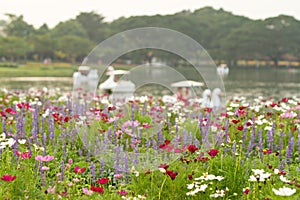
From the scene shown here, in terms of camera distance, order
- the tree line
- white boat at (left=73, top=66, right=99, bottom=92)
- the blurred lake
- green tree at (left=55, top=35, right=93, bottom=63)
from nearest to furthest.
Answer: white boat at (left=73, top=66, right=99, bottom=92), the blurred lake, green tree at (left=55, top=35, right=93, bottom=63), the tree line

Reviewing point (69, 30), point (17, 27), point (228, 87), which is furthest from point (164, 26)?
point (228, 87)

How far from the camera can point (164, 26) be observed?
230ft

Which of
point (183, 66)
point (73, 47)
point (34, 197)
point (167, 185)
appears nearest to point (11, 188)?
point (34, 197)

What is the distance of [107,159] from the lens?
468 centimetres

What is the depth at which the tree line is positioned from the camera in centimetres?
6038

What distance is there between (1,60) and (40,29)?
962 cm

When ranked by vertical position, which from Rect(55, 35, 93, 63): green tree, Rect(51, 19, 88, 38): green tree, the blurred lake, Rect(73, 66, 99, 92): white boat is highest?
Rect(51, 19, 88, 38): green tree

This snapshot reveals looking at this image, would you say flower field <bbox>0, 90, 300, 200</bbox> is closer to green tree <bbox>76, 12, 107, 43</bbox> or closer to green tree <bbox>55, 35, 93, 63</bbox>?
green tree <bbox>55, 35, 93, 63</bbox>

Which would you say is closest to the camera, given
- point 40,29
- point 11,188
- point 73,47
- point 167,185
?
point 11,188

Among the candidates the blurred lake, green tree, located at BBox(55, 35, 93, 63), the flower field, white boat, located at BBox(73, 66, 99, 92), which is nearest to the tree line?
green tree, located at BBox(55, 35, 93, 63)

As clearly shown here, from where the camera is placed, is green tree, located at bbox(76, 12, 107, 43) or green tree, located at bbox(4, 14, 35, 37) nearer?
green tree, located at bbox(4, 14, 35, 37)

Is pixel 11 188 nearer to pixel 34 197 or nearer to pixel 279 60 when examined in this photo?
pixel 34 197

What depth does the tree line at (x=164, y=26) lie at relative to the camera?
6038 cm

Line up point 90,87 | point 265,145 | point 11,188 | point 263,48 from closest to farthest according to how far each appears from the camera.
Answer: point 11,188 → point 265,145 → point 90,87 → point 263,48
